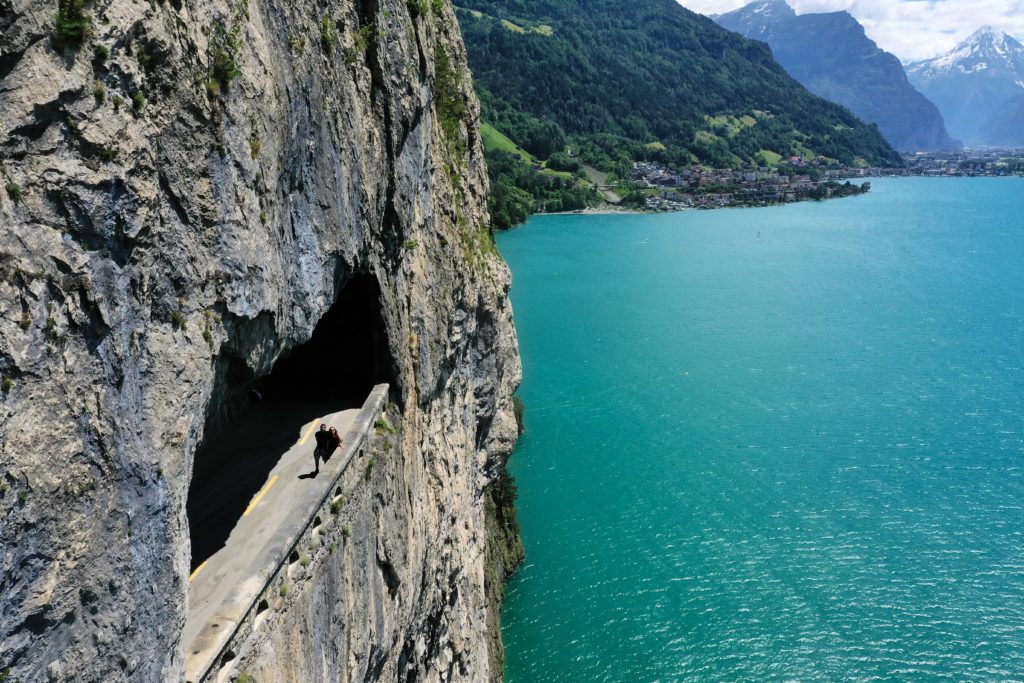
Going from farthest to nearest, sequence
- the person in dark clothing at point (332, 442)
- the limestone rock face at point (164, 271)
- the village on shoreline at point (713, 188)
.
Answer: the village on shoreline at point (713, 188) < the person in dark clothing at point (332, 442) < the limestone rock face at point (164, 271)

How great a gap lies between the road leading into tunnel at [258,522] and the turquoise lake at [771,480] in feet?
56.7

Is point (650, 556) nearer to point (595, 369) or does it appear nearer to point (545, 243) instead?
point (595, 369)

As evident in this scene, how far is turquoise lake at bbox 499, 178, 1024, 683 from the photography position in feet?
87.3

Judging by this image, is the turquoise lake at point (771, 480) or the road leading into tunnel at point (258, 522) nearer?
the road leading into tunnel at point (258, 522)

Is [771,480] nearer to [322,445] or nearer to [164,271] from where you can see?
[322,445]

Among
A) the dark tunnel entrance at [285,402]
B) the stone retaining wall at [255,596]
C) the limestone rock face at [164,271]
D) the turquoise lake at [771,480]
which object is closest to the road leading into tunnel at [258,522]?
the stone retaining wall at [255,596]

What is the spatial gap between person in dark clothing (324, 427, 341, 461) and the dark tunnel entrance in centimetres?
105

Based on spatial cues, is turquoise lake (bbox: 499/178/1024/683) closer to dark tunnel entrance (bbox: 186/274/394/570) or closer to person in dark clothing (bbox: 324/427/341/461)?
dark tunnel entrance (bbox: 186/274/394/570)

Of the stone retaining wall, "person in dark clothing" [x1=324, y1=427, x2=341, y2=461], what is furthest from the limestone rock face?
"person in dark clothing" [x1=324, y1=427, x2=341, y2=461]

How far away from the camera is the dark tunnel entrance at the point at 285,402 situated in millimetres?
11391

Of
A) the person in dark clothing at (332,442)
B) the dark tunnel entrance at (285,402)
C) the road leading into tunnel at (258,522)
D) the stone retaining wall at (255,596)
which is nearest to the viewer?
the stone retaining wall at (255,596)

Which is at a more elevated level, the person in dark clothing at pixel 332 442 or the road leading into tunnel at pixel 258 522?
the person in dark clothing at pixel 332 442

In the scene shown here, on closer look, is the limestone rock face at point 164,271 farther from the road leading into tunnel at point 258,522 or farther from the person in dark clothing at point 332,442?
the person in dark clothing at point 332,442

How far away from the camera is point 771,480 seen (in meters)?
36.8
